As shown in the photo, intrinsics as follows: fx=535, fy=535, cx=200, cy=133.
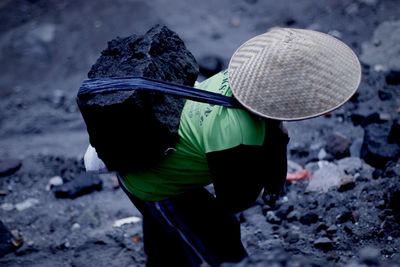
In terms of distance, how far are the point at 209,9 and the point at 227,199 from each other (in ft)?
14.9

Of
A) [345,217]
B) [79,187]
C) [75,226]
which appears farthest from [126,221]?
[345,217]

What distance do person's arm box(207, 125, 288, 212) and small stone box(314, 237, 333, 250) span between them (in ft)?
4.09

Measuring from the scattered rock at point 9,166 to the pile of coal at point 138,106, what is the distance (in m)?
2.62

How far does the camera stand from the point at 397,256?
323cm

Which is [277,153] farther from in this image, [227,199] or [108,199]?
[108,199]

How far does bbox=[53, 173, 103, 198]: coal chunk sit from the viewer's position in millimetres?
4340

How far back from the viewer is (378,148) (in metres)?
4.00

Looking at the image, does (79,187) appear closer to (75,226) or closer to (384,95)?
(75,226)

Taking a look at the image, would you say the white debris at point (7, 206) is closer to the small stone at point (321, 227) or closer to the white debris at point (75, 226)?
the white debris at point (75, 226)

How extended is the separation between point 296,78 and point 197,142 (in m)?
0.50

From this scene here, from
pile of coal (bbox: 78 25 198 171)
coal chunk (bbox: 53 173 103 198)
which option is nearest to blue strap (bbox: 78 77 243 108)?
pile of coal (bbox: 78 25 198 171)

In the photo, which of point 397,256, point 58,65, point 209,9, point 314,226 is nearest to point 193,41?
point 209,9

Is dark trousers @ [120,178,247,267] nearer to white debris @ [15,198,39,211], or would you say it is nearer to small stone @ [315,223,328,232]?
small stone @ [315,223,328,232]

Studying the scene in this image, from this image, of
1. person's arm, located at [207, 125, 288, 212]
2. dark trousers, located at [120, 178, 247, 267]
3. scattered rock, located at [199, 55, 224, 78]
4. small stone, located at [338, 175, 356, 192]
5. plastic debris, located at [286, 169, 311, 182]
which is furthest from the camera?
scattered rock, located at [199, 55, 224, 78]
